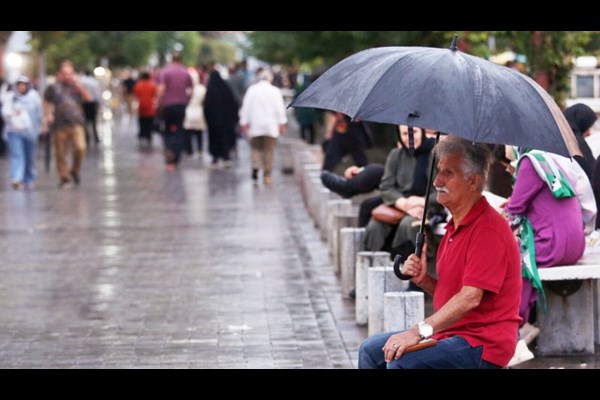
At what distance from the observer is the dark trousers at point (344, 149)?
16.8 meters

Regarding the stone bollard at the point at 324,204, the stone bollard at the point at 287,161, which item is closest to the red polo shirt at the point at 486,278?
the stone bollard at the point at 324,204

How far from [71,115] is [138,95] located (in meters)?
12.4

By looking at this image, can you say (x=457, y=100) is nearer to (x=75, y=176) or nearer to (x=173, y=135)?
(x=75, y=176)

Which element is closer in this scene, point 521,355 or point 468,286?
point 468,286

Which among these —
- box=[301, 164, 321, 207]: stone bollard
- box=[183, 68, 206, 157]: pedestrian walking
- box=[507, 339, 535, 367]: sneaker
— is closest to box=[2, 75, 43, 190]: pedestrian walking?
box=[183, 68, 206, 157]: pedestrian walking

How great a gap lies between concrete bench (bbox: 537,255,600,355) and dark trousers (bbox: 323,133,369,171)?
7852 millimetres

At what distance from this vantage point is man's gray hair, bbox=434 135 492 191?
19.4 ft

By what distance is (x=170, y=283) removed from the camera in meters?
12.4

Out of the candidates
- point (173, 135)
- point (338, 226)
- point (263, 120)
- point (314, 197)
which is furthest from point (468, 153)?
point (173, 135)

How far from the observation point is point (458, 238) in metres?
5.89

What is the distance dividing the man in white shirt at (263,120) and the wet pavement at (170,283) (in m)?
0.64

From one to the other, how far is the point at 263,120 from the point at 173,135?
447cm

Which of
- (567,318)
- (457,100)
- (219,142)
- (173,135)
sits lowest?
(567,318)
